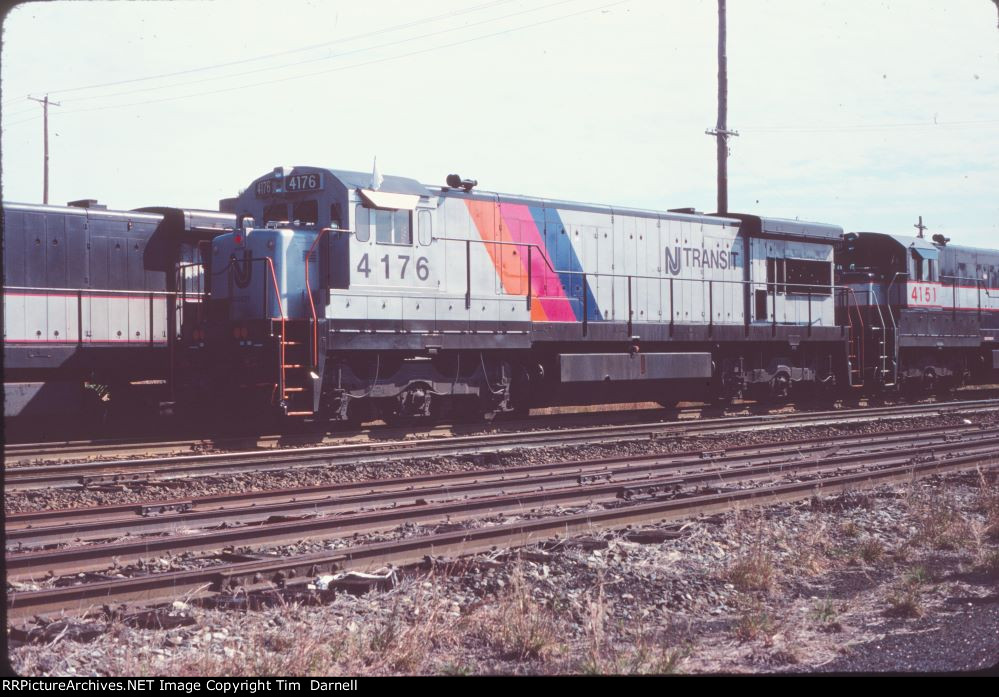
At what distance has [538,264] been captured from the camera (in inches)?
637

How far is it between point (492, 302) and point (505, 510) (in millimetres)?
6948

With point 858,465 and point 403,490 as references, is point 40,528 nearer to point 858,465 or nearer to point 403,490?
→ point 403,490

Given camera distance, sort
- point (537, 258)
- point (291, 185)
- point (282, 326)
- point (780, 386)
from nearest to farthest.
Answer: point (282, 326) → point (291, 185) → point (537, 258) → point (780, 386)

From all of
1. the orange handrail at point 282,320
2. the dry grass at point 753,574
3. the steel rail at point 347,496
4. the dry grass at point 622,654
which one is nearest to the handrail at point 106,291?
the orange handrail at point 282,320

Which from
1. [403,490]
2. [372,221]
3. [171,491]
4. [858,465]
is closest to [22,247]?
[372,221]

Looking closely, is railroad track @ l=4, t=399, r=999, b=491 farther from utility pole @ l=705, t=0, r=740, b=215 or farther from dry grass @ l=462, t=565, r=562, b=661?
utility pole @ l=705, t=0, r=740, b=215

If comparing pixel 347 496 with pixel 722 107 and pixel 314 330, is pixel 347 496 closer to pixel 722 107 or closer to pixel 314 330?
pixel 314 330

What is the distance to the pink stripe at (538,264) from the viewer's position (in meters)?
15.9

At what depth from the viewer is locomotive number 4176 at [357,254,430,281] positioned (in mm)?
13695

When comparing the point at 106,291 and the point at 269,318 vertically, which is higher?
the point at 106,291

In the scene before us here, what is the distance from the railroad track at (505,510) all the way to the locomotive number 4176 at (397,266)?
13.6ft

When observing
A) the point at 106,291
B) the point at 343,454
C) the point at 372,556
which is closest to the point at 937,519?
the point at 372,556

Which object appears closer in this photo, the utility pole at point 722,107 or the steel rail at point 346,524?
the steel rail at point 346,524

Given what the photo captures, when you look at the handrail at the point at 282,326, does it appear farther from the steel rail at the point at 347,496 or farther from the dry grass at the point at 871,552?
the dry grass at the point at 871,552
